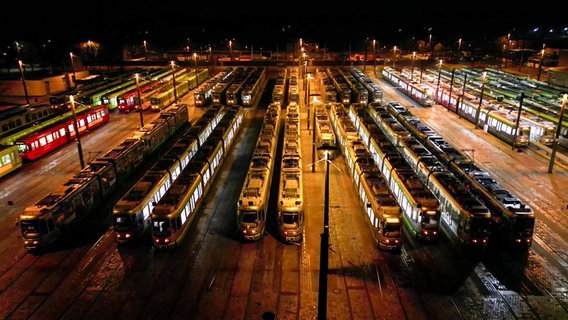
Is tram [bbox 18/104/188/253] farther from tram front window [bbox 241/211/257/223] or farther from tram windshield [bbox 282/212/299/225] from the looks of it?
tram windshield [bbox 282/212/299/225]

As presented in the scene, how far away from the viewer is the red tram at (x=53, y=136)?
41250 millimetres

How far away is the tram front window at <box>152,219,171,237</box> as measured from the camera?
77.8 ft

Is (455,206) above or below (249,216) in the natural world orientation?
above

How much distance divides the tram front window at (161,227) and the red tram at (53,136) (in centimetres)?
2610

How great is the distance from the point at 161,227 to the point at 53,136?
2941 cm

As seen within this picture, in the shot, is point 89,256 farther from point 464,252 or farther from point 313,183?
point 464,252

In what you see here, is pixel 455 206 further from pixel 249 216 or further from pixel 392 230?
pixel 249 216

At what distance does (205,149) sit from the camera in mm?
35031

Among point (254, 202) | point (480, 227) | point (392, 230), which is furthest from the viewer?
point (254, 202)

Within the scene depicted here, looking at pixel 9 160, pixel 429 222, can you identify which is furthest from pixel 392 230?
pixel 9 160

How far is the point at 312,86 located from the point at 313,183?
55.8 meters

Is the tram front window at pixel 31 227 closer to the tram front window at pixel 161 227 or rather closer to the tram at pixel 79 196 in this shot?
the tram at pixel 79 196

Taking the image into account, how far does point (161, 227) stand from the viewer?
24000 mm

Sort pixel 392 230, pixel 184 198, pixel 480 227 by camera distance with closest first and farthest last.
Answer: pixel 480 227 → pixel 392 230 → pixel 184 198
